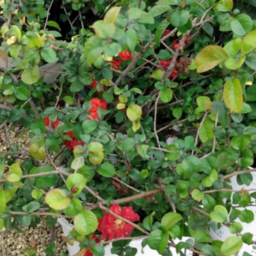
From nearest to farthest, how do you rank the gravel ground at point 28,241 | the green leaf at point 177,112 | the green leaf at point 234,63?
the green leaf at point 234,63 < the green leaf at point 177,112 < the gravel ground at point 28,241

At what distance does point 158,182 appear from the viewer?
669 mm

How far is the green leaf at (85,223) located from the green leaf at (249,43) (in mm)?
324

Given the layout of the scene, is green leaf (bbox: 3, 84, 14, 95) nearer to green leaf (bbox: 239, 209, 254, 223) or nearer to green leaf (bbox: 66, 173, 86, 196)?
green leaf (bbox: 66, 173, 86, 196)

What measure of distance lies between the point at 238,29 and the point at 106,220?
0.43m

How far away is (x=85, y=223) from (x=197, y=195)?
0.19m

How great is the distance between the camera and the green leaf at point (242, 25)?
1.57ft

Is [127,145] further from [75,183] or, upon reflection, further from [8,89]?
[8,89]

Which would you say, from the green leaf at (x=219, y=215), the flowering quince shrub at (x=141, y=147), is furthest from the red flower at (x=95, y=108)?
the green leaf at (x=219, y=215)

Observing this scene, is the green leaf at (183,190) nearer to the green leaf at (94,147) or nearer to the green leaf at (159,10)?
the green leaf at (94,147)

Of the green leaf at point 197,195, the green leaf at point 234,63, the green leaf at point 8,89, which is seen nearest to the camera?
the green leaf at point 234,63

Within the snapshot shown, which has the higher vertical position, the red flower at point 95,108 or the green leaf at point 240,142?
the green leaf at point 240,142

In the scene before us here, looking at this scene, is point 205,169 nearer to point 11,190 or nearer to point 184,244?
Result: point 184,244

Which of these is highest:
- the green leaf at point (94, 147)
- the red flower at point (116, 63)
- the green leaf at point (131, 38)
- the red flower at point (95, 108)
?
the green leaf at point (131, 38)

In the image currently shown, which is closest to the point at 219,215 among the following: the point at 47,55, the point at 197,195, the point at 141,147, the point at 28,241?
the point at 197,195
